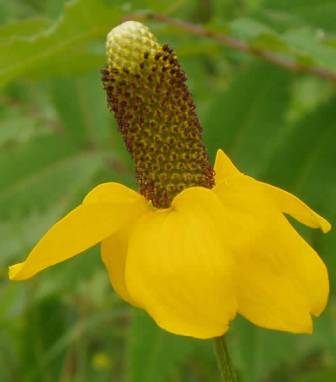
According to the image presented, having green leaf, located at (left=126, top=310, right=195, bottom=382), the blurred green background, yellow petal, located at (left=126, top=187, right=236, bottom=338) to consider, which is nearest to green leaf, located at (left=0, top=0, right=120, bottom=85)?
the blurred green background

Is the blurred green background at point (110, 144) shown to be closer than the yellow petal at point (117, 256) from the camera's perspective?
No

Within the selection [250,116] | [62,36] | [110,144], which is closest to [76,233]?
[62,36]

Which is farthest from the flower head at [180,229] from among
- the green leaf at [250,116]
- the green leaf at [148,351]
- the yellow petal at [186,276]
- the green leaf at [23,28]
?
the green leaf at [250,116]

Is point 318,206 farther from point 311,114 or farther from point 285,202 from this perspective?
point 285,202

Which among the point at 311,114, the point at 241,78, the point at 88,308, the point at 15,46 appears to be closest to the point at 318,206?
the point at 311,114

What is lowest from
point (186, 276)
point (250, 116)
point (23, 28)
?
point (250, 116)

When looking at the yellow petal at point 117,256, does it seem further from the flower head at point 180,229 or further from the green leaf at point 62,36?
the green leaf at point 62,36

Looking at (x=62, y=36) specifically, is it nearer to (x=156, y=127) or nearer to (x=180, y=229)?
(x=156, y=127)
